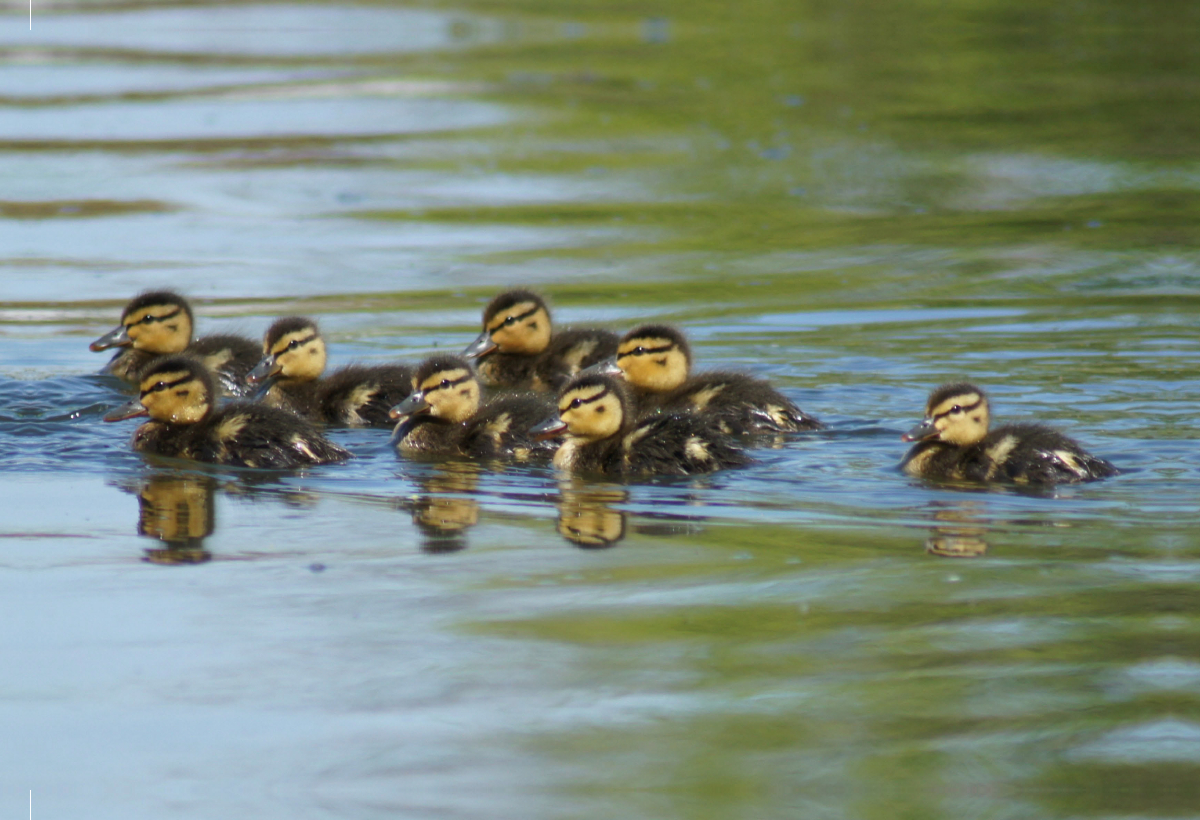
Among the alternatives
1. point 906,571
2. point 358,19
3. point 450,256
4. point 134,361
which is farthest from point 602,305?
point 358,19

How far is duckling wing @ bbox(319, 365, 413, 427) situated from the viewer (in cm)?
632

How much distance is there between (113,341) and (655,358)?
2.16 metres

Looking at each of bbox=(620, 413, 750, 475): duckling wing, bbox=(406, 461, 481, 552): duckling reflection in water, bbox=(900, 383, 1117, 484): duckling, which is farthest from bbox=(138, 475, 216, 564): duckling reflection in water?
bbox=(900, 383, 1117, 484): duckling

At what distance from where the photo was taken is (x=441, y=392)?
5945 mm

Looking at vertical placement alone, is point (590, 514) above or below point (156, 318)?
below

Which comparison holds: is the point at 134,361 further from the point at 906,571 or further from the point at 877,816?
the point at 877,816

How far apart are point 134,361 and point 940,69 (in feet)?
29.6

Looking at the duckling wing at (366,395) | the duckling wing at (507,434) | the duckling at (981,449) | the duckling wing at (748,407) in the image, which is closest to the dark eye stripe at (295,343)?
the duckling wing at (366,395)

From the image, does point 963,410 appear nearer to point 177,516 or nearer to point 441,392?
point 441,392

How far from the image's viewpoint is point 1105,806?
295cm

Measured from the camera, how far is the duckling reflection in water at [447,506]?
182 inches

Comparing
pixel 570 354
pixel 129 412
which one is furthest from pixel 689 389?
pixel 129 412

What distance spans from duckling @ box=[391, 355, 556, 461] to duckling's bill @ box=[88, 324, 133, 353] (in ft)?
4.84

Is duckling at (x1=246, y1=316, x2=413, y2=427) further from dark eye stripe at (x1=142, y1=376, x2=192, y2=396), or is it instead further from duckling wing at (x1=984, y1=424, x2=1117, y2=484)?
duckling wing at (x1=984, y1=424, x2=1117, y2=484)
